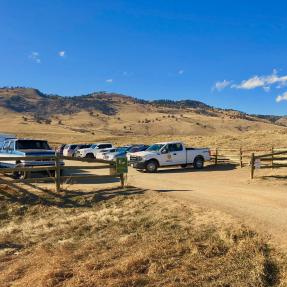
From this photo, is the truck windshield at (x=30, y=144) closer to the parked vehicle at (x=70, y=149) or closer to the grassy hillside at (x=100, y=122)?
the parked vehicle at (x=70, y=149)

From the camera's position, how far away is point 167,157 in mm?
26188

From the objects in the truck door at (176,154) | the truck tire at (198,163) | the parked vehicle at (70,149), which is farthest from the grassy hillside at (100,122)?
the truck door at (176,154)

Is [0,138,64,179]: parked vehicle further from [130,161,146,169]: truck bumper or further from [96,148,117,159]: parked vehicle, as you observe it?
[96,148,117,159]: parked vehicle

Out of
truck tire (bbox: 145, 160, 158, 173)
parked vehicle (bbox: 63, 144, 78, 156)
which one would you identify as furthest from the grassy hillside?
truck tire (bbox: 145, 160, 158, 173)

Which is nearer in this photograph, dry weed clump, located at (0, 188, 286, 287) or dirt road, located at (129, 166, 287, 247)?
dry weed clump, located at (0, 188, 286, 287)

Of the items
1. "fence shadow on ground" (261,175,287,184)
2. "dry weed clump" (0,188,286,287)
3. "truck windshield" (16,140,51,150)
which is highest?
"truck windshield" (16,140,51,150)

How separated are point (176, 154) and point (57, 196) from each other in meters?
13.4

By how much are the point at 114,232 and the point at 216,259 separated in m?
3.07

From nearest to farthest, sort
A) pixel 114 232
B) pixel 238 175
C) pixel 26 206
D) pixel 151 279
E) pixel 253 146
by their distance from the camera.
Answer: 1. pixel 151 279
2. pixel 114 232
3. pixel 26 206
4. pixel 238 175
5. pixel 253 146

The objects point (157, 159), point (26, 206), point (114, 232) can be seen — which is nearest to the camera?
point (114, 232)

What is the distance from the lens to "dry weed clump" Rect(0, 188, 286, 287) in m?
7.01

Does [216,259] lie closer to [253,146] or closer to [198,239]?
[198,239]

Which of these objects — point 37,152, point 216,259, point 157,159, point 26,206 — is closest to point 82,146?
point 157,159

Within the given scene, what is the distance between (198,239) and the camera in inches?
355
